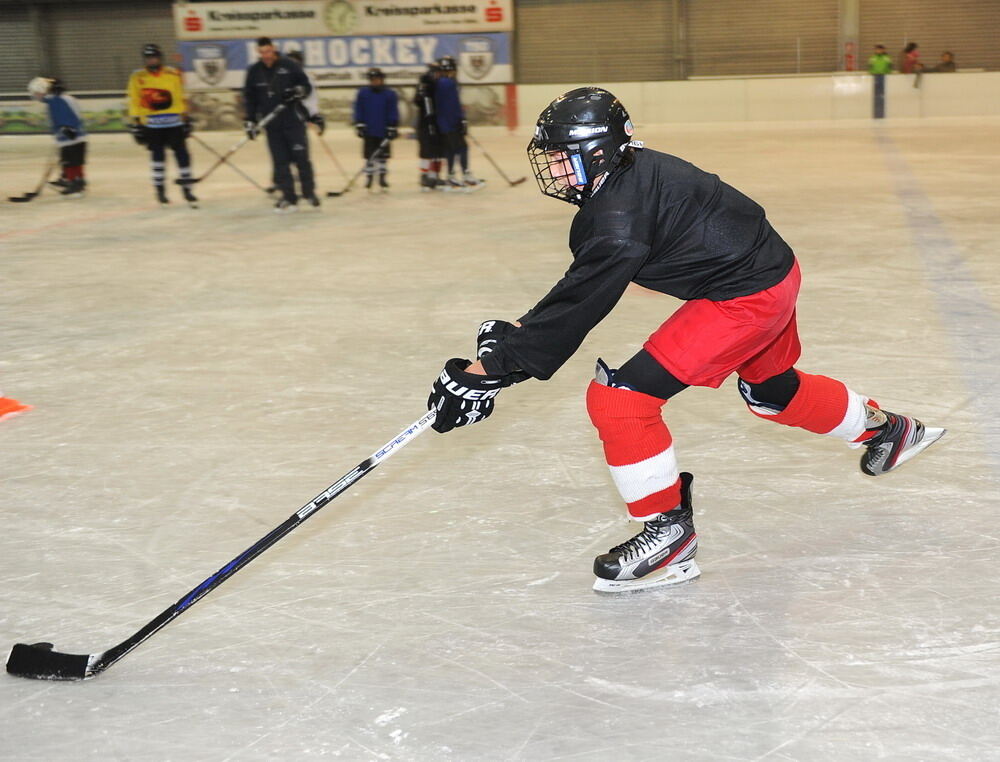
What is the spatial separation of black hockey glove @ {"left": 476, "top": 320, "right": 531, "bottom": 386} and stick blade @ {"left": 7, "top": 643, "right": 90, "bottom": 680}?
0.95 metres

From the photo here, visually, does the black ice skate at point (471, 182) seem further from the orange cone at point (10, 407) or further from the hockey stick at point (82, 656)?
the hockey stick at point (82, 656)

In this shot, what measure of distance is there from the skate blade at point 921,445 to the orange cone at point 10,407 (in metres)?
2.88

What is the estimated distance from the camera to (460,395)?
2230mm

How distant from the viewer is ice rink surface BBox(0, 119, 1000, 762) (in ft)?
6.37

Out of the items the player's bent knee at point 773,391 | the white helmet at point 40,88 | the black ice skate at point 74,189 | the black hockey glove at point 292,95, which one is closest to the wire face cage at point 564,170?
the player's bent knee at point 773,391

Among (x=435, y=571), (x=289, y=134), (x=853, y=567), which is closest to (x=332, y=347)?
(x=435, y=571)

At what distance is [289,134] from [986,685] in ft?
25.1

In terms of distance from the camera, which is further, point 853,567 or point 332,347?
point 332,347

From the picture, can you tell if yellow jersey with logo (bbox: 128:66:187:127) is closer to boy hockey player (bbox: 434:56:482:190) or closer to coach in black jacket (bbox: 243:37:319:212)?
coach in black jacket (bbox: 243:37:319:212)

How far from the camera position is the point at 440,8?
18578mm

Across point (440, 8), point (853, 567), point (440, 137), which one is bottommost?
point (853, 567)

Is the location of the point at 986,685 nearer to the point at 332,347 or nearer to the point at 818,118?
the point at 332,347

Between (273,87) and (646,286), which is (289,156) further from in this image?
(646,286)

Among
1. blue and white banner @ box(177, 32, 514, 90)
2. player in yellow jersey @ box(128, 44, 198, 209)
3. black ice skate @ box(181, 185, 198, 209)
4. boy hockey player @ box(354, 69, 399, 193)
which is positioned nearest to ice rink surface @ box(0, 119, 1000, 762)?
black ice skate @ box(181, 185, 198, 209)
